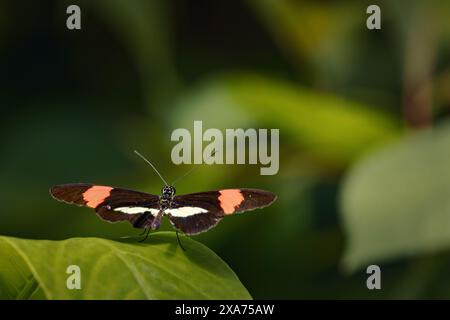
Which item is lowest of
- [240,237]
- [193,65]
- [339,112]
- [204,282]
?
[204,282]

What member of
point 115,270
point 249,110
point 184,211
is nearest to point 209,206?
point 184,211

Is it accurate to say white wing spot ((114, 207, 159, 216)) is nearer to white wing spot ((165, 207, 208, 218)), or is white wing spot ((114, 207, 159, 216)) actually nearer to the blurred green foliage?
white wing spot ((165, 207, 208, 218))

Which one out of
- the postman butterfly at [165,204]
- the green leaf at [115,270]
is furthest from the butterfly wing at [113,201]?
the green leaf at [115,270]

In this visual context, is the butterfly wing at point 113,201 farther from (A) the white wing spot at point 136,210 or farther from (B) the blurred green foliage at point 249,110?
(B) the blurred green foliage at point 249,110

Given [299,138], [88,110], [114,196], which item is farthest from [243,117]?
[114,196]

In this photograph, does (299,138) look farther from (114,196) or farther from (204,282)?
(204,282)

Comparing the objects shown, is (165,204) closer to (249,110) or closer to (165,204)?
(165,204)
